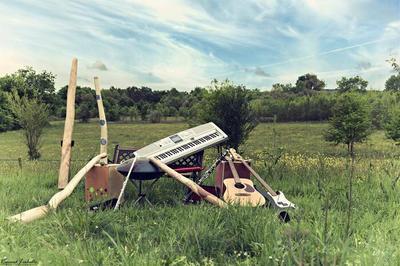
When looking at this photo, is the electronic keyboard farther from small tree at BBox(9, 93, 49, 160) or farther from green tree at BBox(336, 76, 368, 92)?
green tree at BBox(336, 76, 368, 92)

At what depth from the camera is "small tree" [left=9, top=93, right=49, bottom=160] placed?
10.6 metres

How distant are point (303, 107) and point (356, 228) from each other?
58.1ft

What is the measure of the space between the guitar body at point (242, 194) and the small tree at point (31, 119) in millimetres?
7582

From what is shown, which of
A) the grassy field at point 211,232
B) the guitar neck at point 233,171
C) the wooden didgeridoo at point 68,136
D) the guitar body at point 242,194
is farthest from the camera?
the wooden didgeridoo at point 68,136

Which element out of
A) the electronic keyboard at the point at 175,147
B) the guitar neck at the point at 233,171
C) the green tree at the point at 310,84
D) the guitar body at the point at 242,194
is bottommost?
the guitar body at the point at 242,194

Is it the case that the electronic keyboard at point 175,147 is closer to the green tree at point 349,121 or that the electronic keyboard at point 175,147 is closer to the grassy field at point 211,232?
the grassy field at point 211,232

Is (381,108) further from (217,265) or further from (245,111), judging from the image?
(217,265)

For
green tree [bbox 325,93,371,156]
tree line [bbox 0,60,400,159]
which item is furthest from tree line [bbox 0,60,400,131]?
green tree [bbox 325,93,371,156]

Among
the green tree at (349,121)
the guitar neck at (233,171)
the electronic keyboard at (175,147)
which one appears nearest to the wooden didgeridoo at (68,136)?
the electronic keyboard at (175,147)

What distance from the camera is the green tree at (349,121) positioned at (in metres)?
21.3

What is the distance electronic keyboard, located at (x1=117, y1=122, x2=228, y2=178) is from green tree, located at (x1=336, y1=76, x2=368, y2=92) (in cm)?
2520

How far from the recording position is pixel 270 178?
572 centimetres

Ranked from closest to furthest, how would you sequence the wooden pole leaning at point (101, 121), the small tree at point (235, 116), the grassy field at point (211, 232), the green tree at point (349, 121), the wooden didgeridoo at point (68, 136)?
the grassy field at point (211, 232) < the wooden didgeridoo at point (68, 136) < the wooden pole leaning at point (101, 121) < the small tree at point (235, 116) < the green tree at point (349, 121)

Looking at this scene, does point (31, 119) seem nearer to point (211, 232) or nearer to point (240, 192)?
point (240, 192)
